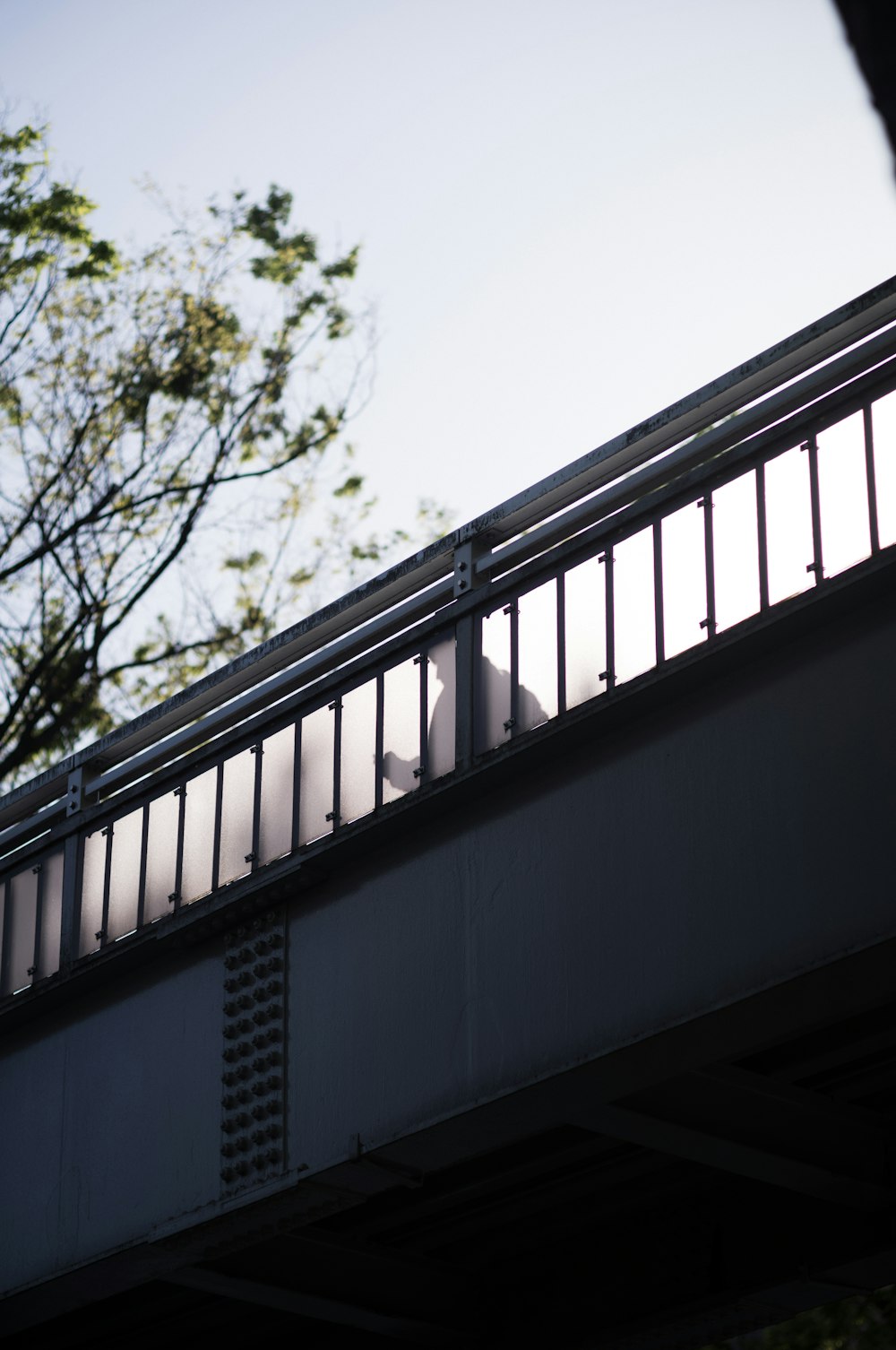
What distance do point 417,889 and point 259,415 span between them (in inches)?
730

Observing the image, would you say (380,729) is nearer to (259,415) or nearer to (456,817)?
(456,817)

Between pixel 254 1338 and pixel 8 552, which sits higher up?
pixel 8 552

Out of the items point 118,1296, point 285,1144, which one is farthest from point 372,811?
point 118,1296

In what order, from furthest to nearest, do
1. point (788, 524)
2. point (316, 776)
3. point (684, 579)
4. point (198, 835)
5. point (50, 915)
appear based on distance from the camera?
1. point (50, 915)
2. point (198, 835)
3. point (316, 776)
4. point (684, 579)
5. point (788, 524)

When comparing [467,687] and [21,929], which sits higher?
[467,687]

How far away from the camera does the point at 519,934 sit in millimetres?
7121

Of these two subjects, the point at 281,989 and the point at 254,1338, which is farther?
the point at 254,1338

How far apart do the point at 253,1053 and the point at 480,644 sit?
228cm

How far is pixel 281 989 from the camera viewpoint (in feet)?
26.8

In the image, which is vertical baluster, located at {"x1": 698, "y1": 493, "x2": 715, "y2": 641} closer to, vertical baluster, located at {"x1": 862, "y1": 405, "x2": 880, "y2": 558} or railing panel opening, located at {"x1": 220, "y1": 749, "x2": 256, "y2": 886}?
vertical baluster, located at {"x1": 862, "y1": 405, "x2": 880, "y2": 558}

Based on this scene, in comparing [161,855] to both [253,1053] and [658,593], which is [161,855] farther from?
[658,593]

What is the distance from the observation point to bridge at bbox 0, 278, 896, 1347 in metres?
6.36

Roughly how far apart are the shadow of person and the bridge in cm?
2

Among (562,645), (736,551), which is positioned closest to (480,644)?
(562,645)
